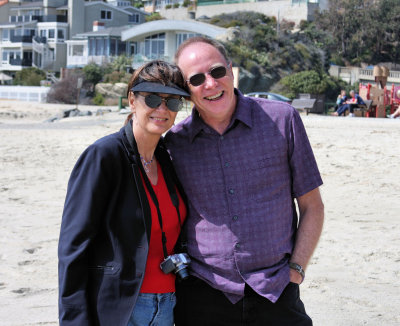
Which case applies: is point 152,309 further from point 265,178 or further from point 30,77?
point 30,77

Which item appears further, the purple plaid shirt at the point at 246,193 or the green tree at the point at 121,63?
the green tree at the point at 121,63

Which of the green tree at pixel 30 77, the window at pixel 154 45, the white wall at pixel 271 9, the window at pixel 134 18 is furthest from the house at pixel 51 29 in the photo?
the window at pixel 154 45

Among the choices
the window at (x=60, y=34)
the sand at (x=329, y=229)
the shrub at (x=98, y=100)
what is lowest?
the sand at (x=329, y=229)

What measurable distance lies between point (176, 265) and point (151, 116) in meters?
0.64

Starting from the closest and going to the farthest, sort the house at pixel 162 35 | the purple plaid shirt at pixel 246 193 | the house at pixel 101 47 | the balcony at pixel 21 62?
the purple plaid shirt at pixel 246 193
the house at pixel 162 35
the house at pixel 101 47
the balcony at pixel 21 62

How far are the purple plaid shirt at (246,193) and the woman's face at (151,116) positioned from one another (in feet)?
0.70

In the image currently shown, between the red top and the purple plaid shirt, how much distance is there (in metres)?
0.13

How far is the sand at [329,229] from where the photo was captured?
4723mm

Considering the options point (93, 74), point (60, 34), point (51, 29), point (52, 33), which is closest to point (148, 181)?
point (93, 74)

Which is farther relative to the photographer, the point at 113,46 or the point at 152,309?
the point at 113,46

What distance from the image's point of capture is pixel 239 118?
2.58m

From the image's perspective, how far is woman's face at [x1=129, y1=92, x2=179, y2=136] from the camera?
247 cm

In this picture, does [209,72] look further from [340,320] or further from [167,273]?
[340,320]

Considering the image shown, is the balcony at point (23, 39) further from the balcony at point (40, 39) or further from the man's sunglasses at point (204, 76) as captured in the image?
the man's sunglasses at point (204, 76)
